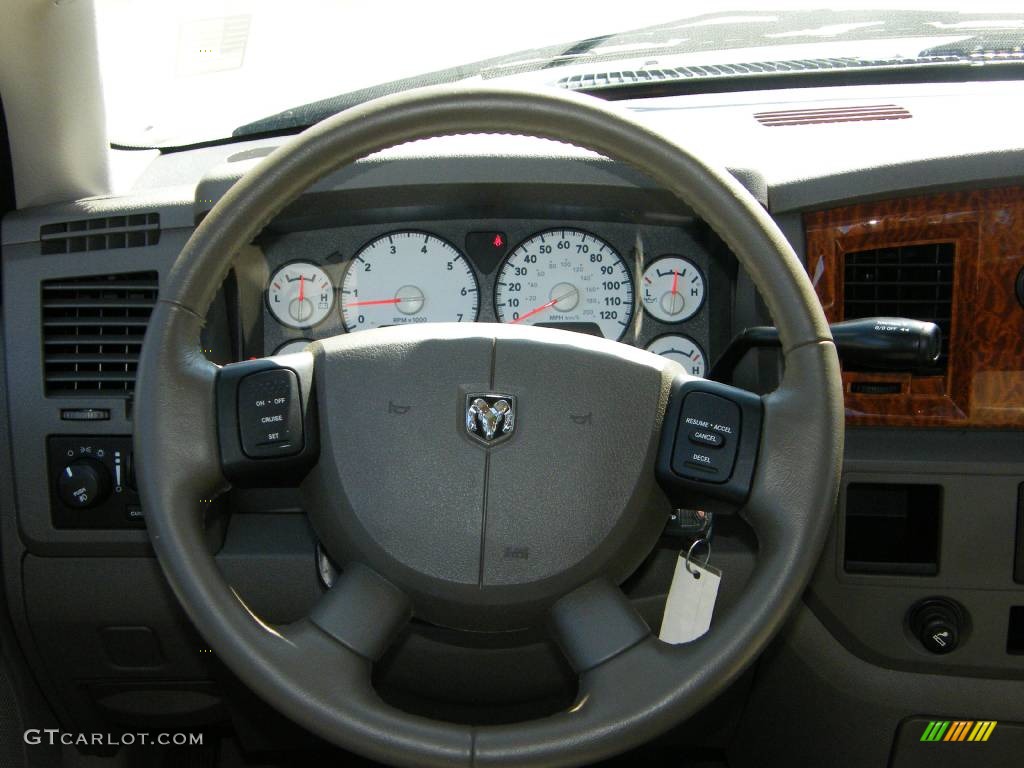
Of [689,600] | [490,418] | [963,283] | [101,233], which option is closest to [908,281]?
[963,283]

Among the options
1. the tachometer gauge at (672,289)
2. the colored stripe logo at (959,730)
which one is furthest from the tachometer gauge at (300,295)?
the colored stripe logo at (959,730)

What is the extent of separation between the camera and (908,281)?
5.70 feet

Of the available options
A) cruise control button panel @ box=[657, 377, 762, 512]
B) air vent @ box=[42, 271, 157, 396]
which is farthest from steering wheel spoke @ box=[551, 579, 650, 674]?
air vent @ box=[42, 271, 157, 396]

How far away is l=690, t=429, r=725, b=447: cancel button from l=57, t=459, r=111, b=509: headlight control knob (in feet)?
3.35

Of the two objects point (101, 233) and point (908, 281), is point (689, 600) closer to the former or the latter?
point (908, 281)

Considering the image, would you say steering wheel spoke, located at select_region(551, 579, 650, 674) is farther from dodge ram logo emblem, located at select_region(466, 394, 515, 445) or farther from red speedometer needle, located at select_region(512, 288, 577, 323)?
red speedometer needle, located at select_region(512, 288, 577, 323)

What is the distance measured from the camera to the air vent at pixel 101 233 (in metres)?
1.83

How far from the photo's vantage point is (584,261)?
1.91m

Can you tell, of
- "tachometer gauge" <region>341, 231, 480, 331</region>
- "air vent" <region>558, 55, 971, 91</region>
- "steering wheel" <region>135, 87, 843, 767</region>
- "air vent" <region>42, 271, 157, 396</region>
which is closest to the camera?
"steering wheel" <region>135, 87, 843, 767</region>

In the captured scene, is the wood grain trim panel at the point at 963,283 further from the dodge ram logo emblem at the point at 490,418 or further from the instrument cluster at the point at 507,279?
the dodge ram logo emblem at the point at 490,418

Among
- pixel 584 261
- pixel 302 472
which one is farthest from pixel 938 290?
pixel 302 472

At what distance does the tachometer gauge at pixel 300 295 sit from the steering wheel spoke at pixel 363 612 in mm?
747

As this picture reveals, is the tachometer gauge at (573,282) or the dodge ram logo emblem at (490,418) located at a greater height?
the tachometer gauge at (573,282)

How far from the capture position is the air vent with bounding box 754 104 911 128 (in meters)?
1.95
